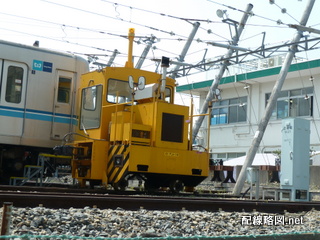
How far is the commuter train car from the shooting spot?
40.5ft

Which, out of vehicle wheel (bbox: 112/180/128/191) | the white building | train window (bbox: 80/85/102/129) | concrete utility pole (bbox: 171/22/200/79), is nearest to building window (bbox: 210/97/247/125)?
the white building

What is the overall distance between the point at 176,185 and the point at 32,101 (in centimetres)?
436

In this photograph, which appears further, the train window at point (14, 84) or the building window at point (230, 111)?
the building window at point (230, 111)

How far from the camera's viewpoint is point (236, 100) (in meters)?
35.0

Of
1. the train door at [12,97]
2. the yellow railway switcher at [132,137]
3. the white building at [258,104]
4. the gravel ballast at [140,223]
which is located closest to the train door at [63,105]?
the yellow railway switcher at [132,137]

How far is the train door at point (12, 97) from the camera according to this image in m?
12.2

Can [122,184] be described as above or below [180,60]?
below

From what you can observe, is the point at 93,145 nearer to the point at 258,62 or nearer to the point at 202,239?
the point at 202,239

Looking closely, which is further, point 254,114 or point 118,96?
point 254,114

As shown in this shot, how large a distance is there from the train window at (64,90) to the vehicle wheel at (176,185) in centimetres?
379

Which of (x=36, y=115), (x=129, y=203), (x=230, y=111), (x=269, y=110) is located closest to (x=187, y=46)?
(x=269, y=110)

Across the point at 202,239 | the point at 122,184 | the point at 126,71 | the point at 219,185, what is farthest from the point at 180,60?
the point at 202,239

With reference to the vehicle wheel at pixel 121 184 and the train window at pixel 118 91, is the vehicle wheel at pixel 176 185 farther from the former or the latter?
the train window at pixel 118 91

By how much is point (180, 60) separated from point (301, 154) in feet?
48.5
